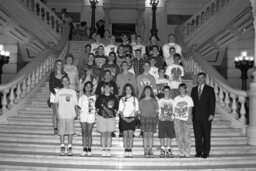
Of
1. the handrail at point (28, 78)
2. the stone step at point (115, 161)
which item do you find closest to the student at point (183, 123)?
the stone step at point (115, 161)

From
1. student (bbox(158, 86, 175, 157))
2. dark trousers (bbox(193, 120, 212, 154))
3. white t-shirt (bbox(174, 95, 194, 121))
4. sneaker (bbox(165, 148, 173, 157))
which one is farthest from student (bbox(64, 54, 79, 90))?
dark trousers (bbox(193, 120, 212, 154))

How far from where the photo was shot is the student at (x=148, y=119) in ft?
25.0

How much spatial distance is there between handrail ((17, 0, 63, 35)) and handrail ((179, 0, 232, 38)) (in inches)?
237

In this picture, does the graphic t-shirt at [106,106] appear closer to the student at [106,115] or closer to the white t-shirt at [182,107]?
the student at [106,115]

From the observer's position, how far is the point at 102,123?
757 centimetres

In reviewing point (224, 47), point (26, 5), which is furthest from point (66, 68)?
point (224, 47)

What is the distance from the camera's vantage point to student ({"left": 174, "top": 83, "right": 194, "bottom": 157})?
7.73m

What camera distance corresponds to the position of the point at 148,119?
763 centimetres

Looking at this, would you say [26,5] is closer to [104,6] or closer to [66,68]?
[66,68]

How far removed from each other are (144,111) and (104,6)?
47.1 feet

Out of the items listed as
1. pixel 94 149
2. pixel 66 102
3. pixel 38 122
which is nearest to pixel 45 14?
pixel 38 122

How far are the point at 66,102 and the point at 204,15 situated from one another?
9.68m

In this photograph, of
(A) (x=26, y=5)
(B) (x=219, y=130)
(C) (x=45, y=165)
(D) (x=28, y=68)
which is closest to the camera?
(C) (x=45, y=165)

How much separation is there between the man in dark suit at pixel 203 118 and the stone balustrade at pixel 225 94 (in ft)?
5.68
